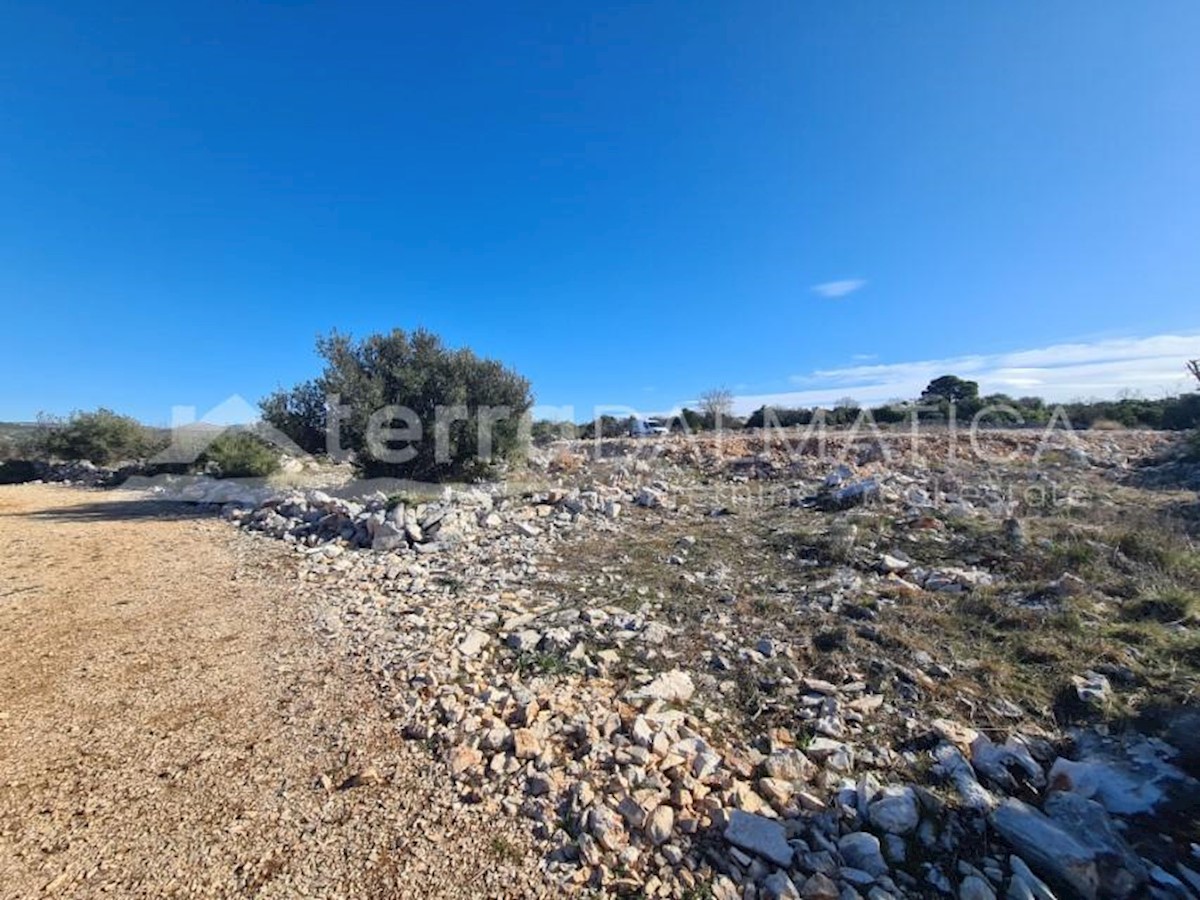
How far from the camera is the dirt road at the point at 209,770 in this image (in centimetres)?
194

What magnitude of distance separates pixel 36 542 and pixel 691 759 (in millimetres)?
9536

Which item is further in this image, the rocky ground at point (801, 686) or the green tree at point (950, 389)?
the green tree at point (950, 389)

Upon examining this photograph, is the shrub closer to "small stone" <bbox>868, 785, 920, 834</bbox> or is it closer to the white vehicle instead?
"small stone" <bbox>868, 785, 920, 834</bbox>

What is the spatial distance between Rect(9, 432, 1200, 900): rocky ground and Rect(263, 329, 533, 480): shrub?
3.01m

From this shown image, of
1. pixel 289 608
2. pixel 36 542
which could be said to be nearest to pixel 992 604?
pixel 289 608

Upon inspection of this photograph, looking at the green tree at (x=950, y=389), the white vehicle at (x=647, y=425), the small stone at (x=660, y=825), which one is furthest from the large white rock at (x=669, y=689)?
the green tree at (x=950, y=389)

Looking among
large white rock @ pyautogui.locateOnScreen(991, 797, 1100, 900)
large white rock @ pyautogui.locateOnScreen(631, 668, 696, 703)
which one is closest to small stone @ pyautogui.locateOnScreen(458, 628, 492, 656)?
large white rock @ pyautogui.locateOnScreen(631, 668, 696, 703)

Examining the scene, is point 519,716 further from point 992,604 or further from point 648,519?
point 648,519

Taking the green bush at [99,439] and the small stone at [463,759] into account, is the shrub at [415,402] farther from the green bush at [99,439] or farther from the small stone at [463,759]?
the green bush at [99,439]

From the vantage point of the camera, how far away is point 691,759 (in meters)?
2.47

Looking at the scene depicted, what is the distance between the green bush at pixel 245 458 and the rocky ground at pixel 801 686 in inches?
266

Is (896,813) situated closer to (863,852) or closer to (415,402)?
(863,852)

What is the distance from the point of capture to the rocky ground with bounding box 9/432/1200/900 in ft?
6.57

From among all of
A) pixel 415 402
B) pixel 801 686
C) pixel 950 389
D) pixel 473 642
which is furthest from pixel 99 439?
pixel 950 389
